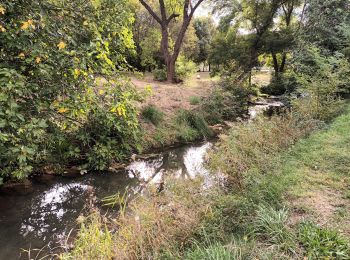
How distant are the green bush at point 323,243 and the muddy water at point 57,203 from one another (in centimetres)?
208

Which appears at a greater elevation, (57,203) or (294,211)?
(294,211)

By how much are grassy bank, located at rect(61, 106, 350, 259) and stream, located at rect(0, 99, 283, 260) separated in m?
0.70

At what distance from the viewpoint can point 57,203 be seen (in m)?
5.16

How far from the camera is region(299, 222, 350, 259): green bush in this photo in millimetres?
2422

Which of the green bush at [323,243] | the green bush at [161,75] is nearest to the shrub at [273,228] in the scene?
the green bush at [323,243]

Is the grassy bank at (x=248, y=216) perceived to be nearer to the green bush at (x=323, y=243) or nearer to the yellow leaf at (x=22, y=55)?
the green bush at (x=323, y=243)

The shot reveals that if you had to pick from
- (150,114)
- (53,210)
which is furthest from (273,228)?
(150,114)

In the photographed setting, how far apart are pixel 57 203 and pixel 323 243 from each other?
4.64 metres

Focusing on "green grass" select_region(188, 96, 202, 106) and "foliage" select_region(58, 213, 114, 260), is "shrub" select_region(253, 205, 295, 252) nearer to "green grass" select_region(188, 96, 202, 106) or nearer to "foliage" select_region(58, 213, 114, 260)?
"foliage" select_region(58, 213, 114, 260)

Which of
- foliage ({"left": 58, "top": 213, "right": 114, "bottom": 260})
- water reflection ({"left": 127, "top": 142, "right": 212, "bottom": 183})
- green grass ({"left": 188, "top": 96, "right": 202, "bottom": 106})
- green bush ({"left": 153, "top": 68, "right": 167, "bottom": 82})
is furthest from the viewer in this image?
green bush ({"left": 153, "top": 68, "right": 167, "bottom": 82})

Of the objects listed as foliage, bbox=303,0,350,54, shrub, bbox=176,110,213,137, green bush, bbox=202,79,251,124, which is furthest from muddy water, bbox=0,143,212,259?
foliage, bbox=303,0,350,54

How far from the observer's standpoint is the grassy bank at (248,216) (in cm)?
264

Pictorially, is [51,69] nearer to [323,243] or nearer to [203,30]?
[323,243]

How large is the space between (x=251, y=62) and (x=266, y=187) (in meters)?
13.4
